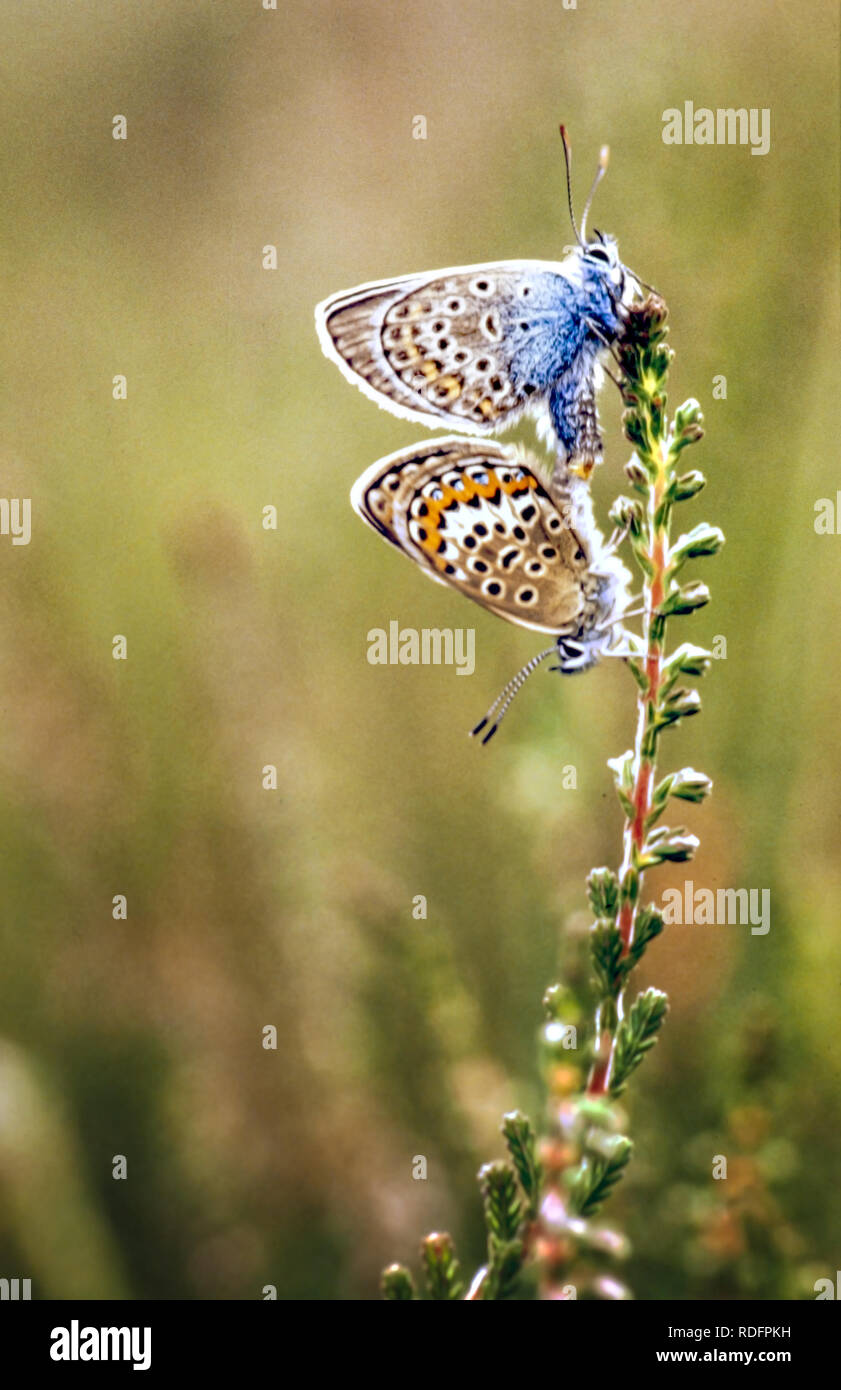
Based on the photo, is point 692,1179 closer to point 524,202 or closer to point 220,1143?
point 220,1143

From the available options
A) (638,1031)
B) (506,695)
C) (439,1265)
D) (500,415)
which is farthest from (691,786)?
(506,695)
